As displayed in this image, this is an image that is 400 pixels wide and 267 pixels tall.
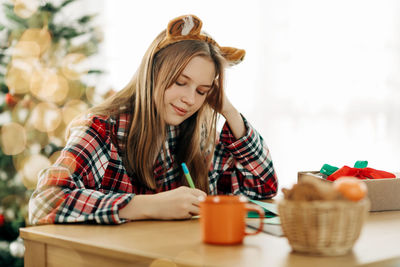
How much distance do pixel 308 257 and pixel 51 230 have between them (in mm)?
538

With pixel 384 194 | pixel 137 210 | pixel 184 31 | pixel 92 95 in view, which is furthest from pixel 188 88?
pixel 92 95

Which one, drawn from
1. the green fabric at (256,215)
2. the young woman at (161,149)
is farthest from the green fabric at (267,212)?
the young woman at (161,149)

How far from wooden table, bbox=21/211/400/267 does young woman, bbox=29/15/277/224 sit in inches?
2.4

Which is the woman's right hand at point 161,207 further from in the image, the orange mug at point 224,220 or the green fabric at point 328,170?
the green fabric at point 328,170

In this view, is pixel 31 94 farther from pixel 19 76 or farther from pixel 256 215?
pixel 256 215

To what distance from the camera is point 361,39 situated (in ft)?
9.64

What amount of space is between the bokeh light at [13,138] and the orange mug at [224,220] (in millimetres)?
1613

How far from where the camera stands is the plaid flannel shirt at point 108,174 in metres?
1.05

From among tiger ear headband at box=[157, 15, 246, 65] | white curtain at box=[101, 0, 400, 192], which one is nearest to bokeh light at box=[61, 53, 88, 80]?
white curtain at box=[101, 0, 400, 192]

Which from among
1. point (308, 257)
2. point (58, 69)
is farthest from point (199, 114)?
point (58, 69)

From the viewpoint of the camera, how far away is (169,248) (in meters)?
0.79

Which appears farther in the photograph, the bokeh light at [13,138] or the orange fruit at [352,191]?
the bokeh light at [13,138]

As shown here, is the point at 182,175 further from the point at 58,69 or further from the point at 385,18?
the point at 385,18

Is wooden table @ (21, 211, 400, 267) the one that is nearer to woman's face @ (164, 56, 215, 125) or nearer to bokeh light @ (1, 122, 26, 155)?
woman's face @ (164, 56, 215, 125)
